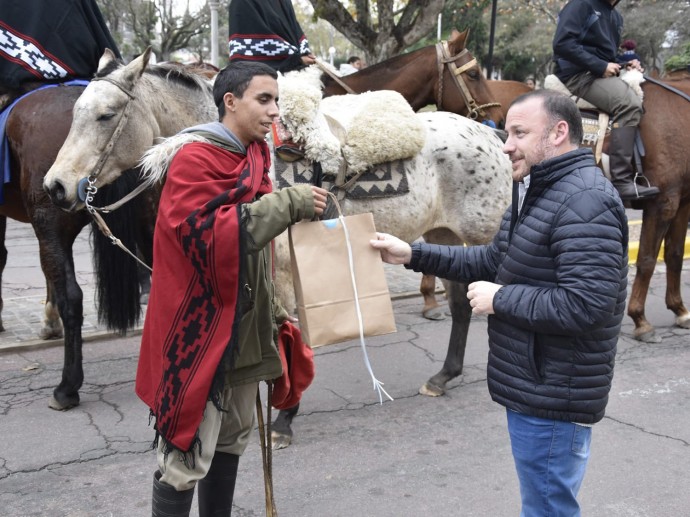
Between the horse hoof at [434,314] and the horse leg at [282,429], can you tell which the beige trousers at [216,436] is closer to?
the horse leg at [282,429]

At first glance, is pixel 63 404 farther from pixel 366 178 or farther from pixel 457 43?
pixel 457 43

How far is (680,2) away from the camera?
101ft

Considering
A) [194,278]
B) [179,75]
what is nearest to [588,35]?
[179,75]

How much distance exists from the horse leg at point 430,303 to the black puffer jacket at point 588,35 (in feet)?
7.81

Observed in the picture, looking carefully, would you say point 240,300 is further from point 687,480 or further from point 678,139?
point 678,139

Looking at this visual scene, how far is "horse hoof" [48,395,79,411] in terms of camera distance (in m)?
4.63

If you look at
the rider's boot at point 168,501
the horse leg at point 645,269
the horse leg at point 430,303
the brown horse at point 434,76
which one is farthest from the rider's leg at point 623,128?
the rider's boot at point 168,501

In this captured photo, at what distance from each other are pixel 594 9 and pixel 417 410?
3798 millimetres

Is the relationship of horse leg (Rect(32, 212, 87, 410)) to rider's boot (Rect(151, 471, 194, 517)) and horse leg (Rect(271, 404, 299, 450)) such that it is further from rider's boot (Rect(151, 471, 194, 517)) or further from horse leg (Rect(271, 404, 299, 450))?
rider's boot (Rect(151, 471, 194, 517))

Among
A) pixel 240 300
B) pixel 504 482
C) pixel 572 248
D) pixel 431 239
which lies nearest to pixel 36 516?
pixel 240 300

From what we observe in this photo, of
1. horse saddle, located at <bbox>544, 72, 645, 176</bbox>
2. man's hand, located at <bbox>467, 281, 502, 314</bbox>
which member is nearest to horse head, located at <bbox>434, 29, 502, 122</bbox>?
horse saddle, located at <bbox>544, 72, 645, 176</bbox>

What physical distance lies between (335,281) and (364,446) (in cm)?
194

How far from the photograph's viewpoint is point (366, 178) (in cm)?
448

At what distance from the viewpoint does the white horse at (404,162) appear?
405cm
